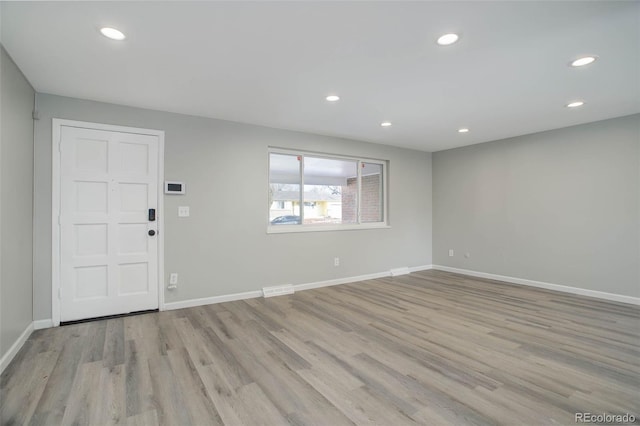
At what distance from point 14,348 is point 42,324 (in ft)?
2.30

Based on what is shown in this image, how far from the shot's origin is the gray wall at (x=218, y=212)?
3180 millimetres

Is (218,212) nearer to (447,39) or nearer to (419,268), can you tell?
(447,39)

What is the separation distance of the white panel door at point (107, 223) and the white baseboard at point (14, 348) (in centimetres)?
33

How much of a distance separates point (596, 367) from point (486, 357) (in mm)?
780

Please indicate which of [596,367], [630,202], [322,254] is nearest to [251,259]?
[322,254]

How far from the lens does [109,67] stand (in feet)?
8.63

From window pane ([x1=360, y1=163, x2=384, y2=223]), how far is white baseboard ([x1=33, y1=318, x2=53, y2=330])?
4494mm

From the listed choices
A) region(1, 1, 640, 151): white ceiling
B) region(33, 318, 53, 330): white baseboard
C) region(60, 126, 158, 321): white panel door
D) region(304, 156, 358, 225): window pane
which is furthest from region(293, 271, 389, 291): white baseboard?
region(33, 318, 53, 330): white baseboard

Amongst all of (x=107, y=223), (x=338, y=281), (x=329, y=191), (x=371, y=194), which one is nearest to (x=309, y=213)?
(x=329, y=191)

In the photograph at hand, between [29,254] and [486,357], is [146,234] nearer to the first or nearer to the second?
[29,254]

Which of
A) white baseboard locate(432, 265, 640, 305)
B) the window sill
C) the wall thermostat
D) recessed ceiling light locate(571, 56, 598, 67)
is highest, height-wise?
recessed ceiling light locate(571, 56, 598, 67)

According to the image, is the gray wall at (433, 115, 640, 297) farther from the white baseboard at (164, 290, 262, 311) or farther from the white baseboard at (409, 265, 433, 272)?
the white baseboard at (164, 290, 262, 311)

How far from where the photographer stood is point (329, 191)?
5.30 meters

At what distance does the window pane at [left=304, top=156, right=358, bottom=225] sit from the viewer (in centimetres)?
502
